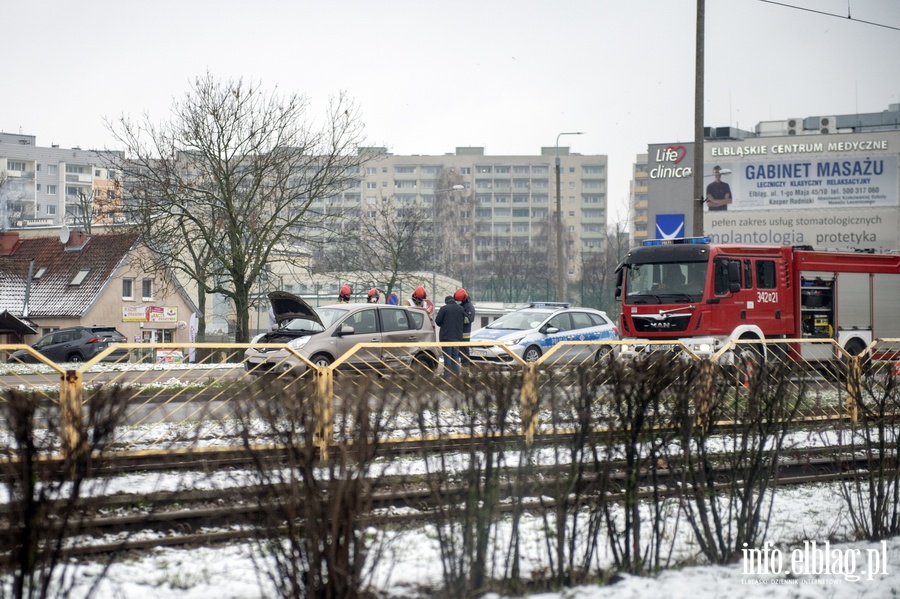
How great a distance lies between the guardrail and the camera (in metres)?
5.99

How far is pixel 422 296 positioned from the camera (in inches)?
835

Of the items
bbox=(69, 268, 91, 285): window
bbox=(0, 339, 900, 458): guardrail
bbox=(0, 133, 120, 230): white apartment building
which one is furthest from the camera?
bbox=(0, 133, 120, 230): white apartment building

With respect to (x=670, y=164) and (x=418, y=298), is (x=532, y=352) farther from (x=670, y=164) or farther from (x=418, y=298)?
(x=670, y=164)

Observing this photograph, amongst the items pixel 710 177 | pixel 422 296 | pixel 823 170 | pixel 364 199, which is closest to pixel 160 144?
pixel 422 296

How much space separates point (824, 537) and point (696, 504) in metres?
1.63

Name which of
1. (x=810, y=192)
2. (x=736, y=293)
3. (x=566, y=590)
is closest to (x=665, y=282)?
(x=736, y=293)

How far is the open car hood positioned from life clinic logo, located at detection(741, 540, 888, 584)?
44.2ft

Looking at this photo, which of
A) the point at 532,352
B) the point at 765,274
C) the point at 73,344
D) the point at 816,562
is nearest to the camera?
the point at 816,562

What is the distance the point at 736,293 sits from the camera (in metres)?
20.5

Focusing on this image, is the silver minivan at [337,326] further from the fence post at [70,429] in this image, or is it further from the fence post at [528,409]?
the fence post at [70,429]

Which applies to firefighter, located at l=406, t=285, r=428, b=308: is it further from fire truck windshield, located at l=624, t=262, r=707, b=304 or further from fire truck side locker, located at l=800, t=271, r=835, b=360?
fire truck side locker, located at l=800, t=271, r=835, b=360

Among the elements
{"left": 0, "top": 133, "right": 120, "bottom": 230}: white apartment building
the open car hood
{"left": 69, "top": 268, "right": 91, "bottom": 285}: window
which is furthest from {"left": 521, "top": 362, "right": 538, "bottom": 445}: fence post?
{"left": 0, "top": 133, "right": 120, "bottom": 230}: white apartment building

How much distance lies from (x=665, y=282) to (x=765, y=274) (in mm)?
2376

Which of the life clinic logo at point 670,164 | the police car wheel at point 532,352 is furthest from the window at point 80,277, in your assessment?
the police car wheel at point 532,352
